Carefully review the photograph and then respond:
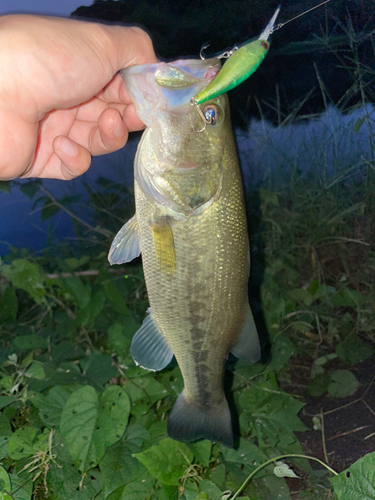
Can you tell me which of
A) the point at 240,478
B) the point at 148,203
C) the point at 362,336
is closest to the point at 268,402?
the point at 240,478

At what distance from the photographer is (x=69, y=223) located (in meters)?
3.37

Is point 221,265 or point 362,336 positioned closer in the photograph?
point 221,265

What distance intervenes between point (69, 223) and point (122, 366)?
1.47 m

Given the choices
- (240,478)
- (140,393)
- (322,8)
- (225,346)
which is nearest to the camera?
(225,346)

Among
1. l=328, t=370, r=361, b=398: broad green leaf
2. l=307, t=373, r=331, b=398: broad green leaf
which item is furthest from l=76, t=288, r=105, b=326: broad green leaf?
l=328, t=370, r=361, b=398: broad green leaf

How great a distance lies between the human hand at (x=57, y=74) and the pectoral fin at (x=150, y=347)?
735mm

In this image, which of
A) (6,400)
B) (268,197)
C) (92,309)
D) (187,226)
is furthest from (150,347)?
(268,197)

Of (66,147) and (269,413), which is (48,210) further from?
(269,413)

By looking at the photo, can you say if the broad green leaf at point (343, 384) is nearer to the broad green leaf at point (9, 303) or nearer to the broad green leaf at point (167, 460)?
the broad green leaf at point (167, 460)

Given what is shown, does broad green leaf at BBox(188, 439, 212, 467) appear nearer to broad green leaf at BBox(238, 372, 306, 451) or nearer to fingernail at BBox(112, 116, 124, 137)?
broad green leaf at BBox(238, 372, 306, 451)

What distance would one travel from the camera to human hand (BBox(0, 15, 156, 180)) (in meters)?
1.07

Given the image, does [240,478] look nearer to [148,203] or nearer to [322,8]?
[148,203]

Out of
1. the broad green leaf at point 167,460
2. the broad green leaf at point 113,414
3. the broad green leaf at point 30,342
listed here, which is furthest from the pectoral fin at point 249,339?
the broad green leaf at point 30,342

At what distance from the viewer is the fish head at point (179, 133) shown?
1084mm
